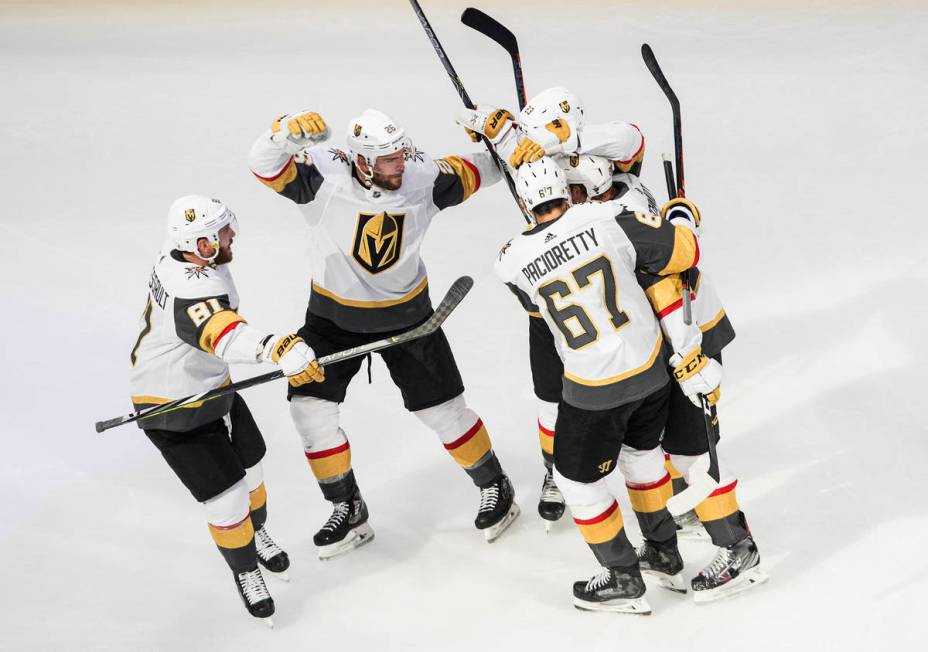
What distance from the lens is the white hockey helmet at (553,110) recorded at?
3588 mm

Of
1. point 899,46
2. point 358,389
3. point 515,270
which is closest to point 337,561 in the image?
point 358,389

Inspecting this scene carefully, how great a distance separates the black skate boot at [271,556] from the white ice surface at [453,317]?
0.06 meters

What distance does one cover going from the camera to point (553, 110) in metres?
3.60

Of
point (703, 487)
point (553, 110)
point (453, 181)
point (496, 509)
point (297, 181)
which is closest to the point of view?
point (703, 487)

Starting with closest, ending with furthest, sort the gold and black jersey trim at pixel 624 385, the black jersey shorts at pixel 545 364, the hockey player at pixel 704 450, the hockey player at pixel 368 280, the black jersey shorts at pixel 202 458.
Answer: the gold and black jersey trim at pixel 624 385
the hockey player at pixel 704 450
the black jersey shorts at pixel 202 458
the hockey player at pixel 368 280
the black jersey shorts at pixel 545 364

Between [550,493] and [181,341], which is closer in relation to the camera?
[181,341]

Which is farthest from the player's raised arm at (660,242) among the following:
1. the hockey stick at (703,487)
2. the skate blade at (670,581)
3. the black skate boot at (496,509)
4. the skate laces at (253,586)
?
the skate laces at (253,586)

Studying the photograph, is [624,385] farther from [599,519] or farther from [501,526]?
[501,526]

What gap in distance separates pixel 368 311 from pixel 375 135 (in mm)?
628

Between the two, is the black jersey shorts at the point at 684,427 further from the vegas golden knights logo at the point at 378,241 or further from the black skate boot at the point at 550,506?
the vegas golden knights logo at the point at 378,241

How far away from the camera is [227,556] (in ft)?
12.1

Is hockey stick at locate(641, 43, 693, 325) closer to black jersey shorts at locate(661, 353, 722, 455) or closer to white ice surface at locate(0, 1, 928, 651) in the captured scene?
black jersey shorts at locate(661, 353, 722, 455)

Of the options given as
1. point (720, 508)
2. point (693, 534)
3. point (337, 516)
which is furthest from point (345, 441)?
point (720, 508)

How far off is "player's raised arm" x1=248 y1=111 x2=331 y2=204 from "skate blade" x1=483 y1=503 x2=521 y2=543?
129cm
